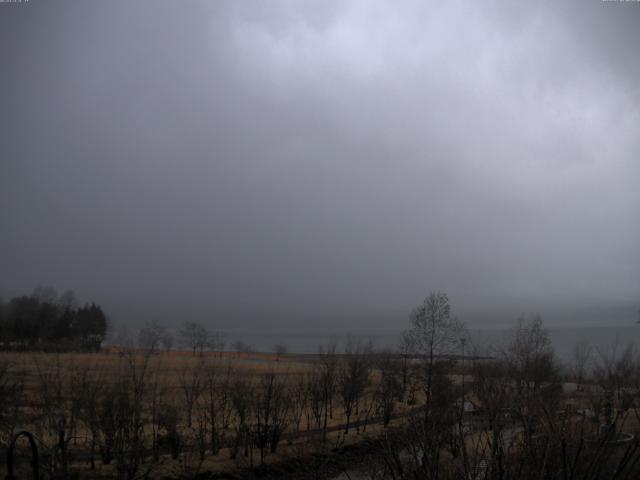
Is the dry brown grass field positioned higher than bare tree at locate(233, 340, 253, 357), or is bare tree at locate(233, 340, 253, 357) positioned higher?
the dry brown grass field

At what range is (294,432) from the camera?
33219 mm

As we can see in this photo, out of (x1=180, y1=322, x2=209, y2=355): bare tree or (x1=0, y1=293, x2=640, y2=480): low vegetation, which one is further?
(x1=180, y1=322, x2=209, y2=355): bare tree

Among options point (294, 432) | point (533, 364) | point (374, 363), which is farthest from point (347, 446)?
point (374, 363)

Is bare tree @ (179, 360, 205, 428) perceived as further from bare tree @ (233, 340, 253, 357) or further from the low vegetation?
bare tree @ (233, 340, 253, 357)

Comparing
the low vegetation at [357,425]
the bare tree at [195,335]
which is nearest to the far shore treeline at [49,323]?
the bare tree at [195,335]

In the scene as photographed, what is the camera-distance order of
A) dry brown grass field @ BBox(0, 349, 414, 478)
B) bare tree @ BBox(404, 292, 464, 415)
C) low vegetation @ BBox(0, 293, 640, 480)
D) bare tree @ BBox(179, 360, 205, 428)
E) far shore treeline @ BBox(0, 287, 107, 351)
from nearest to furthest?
1. low vegetation @ BBox(0, 293, 640, 480)
2. dry brown grass field @ BBox(0, 349, 414, 478)
3. bare tree @ BBox(179, 360, 205, 428)
4. bare tree @ BBox(404, 292, 464, 415)
5. far shore treeline @ BBox(0, 287, 107, 351)

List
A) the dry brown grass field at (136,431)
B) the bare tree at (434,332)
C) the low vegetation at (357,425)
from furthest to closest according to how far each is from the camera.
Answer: the bare tree at (434,332) → the dry brown grass field at (136,431) → the low vegetation at (357,425)

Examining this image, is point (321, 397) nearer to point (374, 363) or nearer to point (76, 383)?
point (76, 383)

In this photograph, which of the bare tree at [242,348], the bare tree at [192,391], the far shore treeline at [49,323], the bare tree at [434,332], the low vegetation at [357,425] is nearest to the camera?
the low vegetation at [357,425]

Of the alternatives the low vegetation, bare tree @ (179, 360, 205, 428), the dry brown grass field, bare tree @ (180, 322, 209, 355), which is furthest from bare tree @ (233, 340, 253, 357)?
the dry brown grass field

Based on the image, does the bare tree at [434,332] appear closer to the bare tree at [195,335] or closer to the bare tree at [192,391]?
the bare tree at [192,391]

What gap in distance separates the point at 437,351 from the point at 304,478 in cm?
2077

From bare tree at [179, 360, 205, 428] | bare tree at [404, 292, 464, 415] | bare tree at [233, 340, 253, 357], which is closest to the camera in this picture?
bare tree at [179, 360, 205, 428]

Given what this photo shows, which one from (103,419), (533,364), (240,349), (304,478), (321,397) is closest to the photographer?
(103,419)
